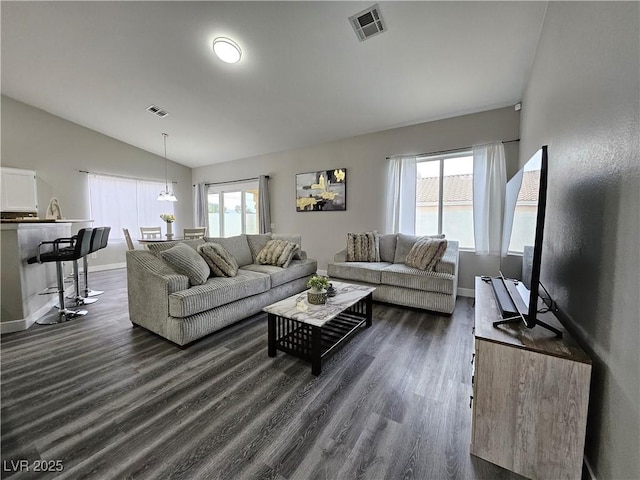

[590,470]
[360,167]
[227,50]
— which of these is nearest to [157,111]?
[227,50]

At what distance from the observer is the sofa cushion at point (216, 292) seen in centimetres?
221

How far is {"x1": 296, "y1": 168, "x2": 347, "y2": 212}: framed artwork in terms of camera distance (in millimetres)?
4883

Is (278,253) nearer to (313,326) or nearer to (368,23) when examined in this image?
(313,326)

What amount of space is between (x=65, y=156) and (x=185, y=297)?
18.2 ft

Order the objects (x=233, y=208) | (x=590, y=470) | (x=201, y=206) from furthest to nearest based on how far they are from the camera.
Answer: (x=201, y=206), (x=233, y=208), (x=590, y=470)

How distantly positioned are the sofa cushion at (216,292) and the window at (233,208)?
3632mm

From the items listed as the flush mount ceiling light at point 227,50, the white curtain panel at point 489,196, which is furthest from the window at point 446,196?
the flush mount ceiling light at point 227,50

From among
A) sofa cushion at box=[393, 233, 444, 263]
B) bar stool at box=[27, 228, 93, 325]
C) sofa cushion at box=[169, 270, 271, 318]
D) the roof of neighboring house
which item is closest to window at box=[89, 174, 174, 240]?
bar stool at box=[27, 228, 93, 325]

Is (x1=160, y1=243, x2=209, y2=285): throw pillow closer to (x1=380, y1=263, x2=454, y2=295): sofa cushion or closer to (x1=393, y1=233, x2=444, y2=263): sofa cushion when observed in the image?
(x1=380, y1=263, x2=454, y2=295): sofa cushion

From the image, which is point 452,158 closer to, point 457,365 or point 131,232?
point 457,365

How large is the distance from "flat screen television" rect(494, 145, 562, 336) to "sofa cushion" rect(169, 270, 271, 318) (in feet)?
7.35

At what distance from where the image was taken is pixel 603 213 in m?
1.09

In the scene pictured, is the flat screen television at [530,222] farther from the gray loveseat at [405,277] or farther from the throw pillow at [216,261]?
the throw pillow at [216,261]

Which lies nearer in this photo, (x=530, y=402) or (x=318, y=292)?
(x=530, y=402)
